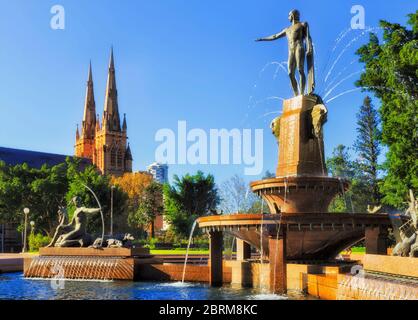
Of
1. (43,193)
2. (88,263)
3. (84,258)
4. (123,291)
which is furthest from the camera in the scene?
(43,193)

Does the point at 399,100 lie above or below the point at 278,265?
above

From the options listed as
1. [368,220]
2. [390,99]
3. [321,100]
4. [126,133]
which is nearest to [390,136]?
[390,99]

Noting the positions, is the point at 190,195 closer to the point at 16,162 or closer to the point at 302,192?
the point at 16,162

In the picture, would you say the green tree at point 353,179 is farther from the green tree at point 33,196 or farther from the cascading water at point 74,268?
the cascading water at point 74,268

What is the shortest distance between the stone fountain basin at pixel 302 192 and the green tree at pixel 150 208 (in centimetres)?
5450

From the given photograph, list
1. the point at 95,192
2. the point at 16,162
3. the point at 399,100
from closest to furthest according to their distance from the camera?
the point at 399,100
the point at 95,192
the point at 16,162

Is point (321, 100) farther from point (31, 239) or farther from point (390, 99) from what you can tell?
point (31, 239)

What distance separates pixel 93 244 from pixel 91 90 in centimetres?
12526

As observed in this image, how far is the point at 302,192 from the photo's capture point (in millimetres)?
18859

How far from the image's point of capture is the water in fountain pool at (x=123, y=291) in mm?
16453

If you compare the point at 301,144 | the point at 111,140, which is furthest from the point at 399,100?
the point at 111,140

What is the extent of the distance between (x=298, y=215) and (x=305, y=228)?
0.57 metres

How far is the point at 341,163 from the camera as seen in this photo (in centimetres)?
6150

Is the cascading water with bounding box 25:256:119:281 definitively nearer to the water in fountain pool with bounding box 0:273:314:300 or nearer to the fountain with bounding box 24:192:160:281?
the fountain with bounding box 24:192:160:281
